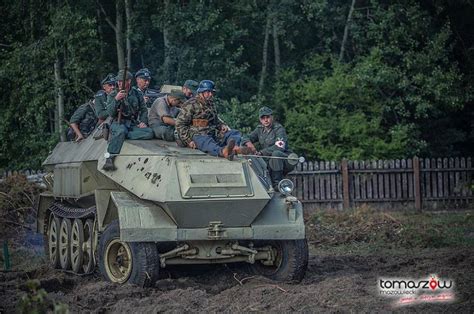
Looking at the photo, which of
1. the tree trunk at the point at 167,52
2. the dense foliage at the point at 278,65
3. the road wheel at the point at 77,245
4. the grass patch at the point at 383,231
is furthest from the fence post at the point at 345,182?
the road wheel at the point at 77,245

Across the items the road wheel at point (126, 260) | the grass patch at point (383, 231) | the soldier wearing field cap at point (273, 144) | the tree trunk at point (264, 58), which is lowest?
the grass patch at point (383, 231)

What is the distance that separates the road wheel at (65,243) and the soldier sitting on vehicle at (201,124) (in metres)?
2.69

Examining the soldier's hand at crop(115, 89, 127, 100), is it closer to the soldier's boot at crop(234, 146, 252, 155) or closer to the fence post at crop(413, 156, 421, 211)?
the soldier's boot at crop(234, 146, 252, 155)

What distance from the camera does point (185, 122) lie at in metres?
12.9

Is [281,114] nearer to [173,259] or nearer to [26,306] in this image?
[173,259]

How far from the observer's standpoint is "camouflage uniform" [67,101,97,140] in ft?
51.2

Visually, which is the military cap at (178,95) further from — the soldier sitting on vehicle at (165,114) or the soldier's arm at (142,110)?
the soldier's arm at (142,110)

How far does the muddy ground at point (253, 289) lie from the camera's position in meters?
10.1

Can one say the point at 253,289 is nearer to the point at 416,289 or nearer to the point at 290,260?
the point at 290,260

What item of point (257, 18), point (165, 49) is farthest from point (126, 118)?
point (257, 18)

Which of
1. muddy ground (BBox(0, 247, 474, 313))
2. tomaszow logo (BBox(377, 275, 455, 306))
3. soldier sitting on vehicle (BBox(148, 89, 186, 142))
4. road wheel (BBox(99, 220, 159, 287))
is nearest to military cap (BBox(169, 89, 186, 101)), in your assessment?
soldier sitting on vehicle (BBox(148, 89, 186, 142))

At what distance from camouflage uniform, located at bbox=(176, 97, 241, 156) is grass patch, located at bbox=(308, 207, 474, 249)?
471 cm

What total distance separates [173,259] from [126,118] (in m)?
2.45

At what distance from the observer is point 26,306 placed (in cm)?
711
